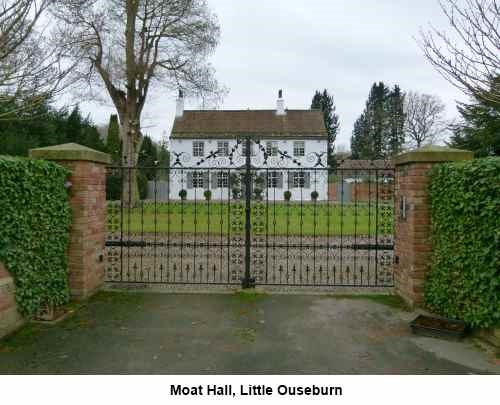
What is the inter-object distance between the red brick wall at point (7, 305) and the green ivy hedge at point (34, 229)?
7 centimetres

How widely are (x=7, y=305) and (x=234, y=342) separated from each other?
247cm

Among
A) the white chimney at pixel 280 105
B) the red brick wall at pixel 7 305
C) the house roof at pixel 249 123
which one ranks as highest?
the white chimney at pixel 280 105

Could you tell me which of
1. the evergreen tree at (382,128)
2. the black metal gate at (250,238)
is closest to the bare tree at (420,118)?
the evergreen tree at (382,128)

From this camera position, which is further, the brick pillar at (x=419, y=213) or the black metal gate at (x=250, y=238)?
the black metal gate at (x=250, y=238)

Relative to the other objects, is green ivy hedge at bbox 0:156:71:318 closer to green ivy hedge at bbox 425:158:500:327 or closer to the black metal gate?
the black metal gate

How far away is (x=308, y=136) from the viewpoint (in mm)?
32688

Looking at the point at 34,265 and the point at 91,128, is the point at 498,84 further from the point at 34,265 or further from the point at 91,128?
the point at 91,128

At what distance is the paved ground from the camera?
3361mm

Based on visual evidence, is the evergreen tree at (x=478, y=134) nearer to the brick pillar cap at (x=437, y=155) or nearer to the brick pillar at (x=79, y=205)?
the brick pillar cap at (x=437, y=155)

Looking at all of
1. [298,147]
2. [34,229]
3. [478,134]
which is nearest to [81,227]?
[34,229]

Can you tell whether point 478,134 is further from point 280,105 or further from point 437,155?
point 280,105

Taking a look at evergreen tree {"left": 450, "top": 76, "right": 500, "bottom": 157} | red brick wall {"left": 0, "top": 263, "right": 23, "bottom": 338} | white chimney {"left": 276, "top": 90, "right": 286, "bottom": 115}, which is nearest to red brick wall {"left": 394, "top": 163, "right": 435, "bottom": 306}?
red brick wall {"left": 0, "top": 263, "right": 23, "bottom": 338}

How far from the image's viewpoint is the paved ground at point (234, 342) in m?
3.36

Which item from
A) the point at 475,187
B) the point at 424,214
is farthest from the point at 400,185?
the point at 475,187
